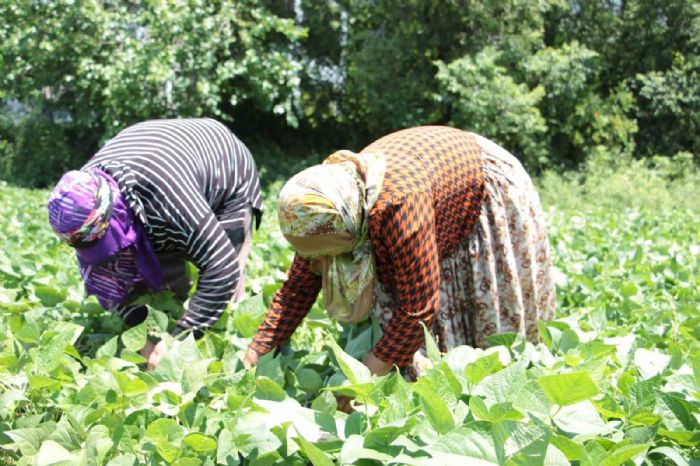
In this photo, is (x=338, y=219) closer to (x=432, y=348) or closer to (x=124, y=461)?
(x=432, y=348)

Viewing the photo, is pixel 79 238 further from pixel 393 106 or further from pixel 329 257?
pixel 393 106

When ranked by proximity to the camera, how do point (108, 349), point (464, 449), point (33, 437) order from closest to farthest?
point (464, 449)
point (33, 437)
point (108, 349)

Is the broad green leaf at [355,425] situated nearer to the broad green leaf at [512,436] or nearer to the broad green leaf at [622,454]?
the broad green leaf at [512,436]

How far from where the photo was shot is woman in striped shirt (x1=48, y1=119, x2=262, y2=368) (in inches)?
83.8

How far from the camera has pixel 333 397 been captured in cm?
167

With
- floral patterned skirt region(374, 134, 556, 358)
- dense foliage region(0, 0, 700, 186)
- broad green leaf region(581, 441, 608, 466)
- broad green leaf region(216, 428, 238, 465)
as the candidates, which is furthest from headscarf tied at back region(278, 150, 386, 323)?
dense foliage region(0, 0, 700, 186)

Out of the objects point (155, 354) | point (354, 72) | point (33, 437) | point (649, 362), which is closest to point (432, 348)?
point (649, 362)

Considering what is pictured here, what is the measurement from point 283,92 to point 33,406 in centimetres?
1027

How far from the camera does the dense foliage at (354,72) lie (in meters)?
10.7

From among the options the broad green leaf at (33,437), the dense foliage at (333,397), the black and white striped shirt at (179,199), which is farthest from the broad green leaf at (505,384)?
the black and white striped shirt at (179,199)

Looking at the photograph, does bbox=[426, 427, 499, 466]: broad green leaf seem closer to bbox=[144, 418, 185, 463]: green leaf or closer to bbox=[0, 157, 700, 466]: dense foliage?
bbox=[0, 157, 700, 466]: dense foliage

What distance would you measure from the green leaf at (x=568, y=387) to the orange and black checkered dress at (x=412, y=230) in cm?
46

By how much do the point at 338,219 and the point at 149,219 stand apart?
0.81m

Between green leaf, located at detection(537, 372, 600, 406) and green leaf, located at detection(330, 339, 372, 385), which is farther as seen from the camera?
green leaf, located at detection(330, 339, 372, 385)
